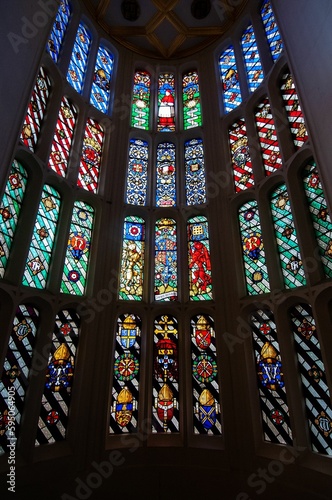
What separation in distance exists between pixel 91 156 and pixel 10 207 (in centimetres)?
287

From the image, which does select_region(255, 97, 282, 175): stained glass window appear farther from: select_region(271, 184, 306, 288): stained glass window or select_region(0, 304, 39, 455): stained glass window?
select_region(0, 304, 39, 455): stained glass window

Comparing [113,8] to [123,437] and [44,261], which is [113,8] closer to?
[44,261]

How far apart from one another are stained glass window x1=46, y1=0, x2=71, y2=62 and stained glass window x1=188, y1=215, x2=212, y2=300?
501cm

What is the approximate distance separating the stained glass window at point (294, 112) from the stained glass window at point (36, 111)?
17.1ft

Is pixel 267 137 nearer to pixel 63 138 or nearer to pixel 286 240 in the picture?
pixel 286 240

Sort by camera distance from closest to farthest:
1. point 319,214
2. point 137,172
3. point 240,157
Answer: point 319,214 → point 240,157 → point 137,172

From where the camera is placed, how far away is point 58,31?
775 cm

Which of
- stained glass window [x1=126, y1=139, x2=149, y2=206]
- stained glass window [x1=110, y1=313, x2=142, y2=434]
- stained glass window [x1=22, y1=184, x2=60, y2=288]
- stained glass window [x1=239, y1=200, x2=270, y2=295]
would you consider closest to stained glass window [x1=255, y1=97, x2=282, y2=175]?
stained glass window [x1=239, y1=200, x2=270, y2=295]

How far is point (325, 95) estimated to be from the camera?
463 centimetres

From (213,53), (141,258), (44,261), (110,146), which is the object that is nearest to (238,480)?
(141,258)

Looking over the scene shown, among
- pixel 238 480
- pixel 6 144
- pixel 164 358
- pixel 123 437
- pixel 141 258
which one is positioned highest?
pixel 6 144

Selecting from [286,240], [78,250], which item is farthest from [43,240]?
[286,240]

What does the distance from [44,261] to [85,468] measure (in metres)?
3.51

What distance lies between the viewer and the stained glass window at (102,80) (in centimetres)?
855
